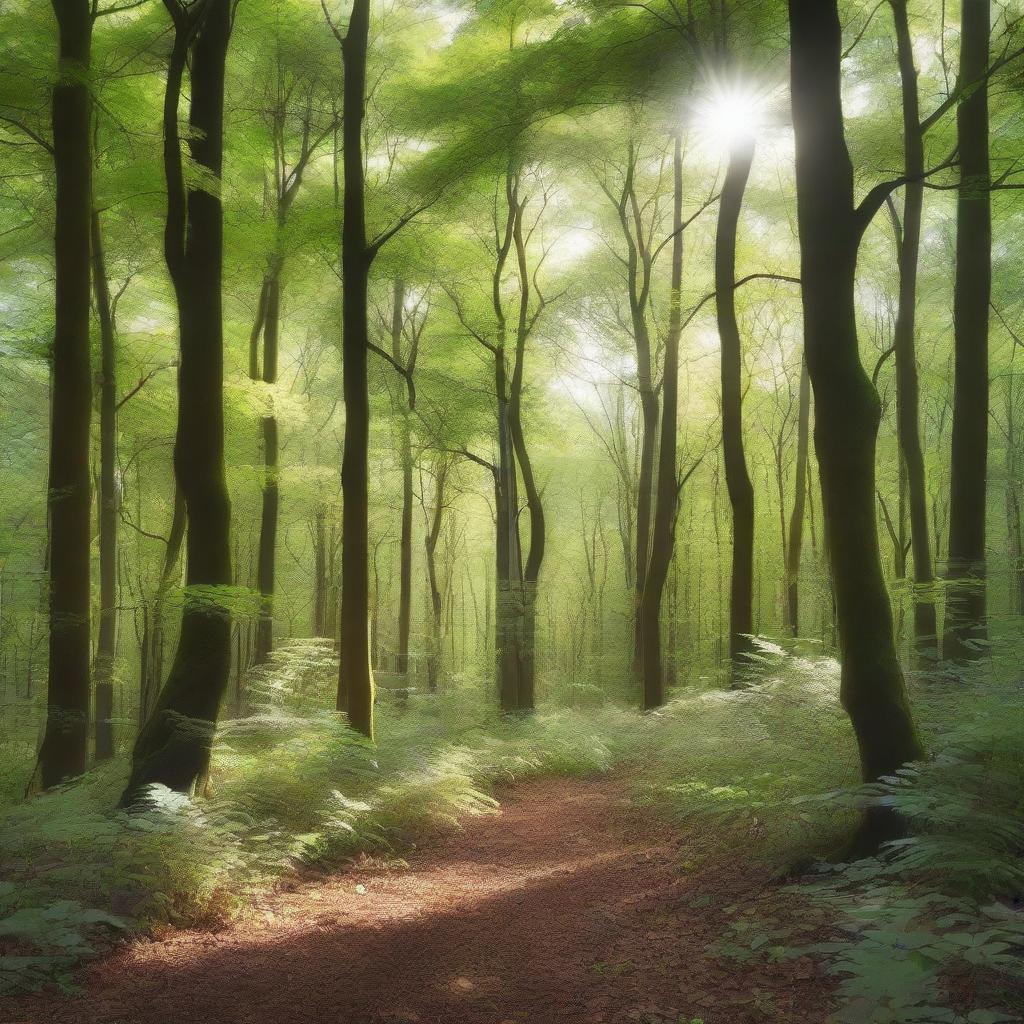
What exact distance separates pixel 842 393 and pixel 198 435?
5.39m

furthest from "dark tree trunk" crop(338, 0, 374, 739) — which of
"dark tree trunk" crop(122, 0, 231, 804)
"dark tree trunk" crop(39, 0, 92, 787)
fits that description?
"dark tree trunk" crop(39, 0, 92, 787)

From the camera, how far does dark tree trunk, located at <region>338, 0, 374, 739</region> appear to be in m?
8.66

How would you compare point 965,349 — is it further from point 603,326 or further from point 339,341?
point 339,341

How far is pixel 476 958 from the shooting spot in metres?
4.11

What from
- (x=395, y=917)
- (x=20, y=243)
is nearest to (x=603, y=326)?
(x=20, y=243)

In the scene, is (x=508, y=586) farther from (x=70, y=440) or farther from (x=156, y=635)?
(x=70, y=440)

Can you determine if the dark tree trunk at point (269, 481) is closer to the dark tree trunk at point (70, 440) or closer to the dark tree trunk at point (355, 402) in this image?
the dark tree trunk at point (355, 402)

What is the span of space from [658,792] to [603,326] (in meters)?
12.2

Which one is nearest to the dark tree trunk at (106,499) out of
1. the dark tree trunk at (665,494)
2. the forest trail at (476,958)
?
the forest trail at (476,958)

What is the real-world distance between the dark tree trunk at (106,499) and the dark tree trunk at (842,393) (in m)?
10.1

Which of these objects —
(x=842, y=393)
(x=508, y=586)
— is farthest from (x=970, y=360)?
(x=508, y=586)

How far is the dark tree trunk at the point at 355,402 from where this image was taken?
866cm

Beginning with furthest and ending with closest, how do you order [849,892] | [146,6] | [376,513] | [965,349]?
[376,513] < [146,6] < [965,349] < [849,892]

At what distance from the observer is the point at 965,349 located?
933cm
